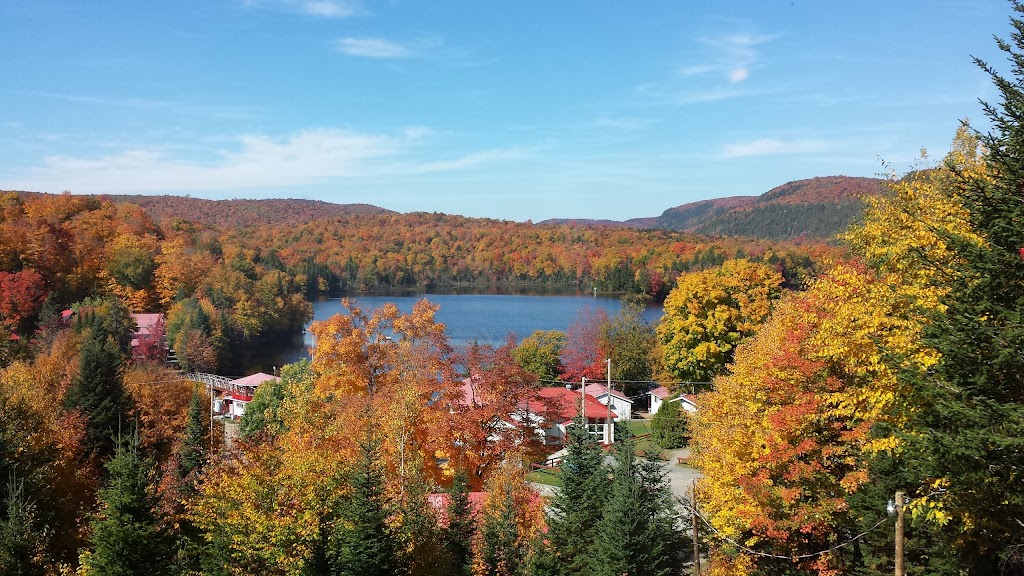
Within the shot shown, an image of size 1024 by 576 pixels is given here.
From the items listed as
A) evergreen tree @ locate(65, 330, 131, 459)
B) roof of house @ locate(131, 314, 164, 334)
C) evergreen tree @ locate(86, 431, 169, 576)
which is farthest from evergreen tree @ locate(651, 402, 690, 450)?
roof of house @ locate(131, 314, 164, 334)

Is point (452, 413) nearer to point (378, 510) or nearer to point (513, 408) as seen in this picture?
point (513, 408)

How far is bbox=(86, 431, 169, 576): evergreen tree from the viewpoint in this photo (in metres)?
15.5

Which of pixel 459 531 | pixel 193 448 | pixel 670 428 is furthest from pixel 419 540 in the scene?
pixel 670 428

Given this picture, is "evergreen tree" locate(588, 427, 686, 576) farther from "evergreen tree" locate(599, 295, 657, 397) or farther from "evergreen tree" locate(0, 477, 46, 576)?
"evergreen tree" locate(599, 295, 657, 397)

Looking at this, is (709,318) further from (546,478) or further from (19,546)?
(19,546)

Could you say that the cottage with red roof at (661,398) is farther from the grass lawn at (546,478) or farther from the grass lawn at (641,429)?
the grass lawn at (546,478)

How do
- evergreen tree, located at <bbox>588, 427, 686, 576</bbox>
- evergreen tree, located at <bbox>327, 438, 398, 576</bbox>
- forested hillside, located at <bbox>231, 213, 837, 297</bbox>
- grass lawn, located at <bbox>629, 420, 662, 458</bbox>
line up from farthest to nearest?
1. forested hillside, located at <bbox>231, 213, 837, 297</bbox>
2. grass lawn, located at <bbox>629, 420, 662, 458</bbox>
3. evergreen tree, located at <bbox>588, 427, 686, 576</bbox>
4. evergreen tree, located at <bbox>327, 438, 398, 576</bbox>

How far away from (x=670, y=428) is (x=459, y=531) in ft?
60.2

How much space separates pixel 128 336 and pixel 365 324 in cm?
2965

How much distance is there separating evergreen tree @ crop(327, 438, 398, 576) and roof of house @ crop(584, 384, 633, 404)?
29003mm

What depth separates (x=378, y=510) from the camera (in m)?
16.3

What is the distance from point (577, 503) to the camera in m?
19.3

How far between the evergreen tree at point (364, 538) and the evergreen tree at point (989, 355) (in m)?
10.8

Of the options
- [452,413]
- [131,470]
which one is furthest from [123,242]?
[131,470]
